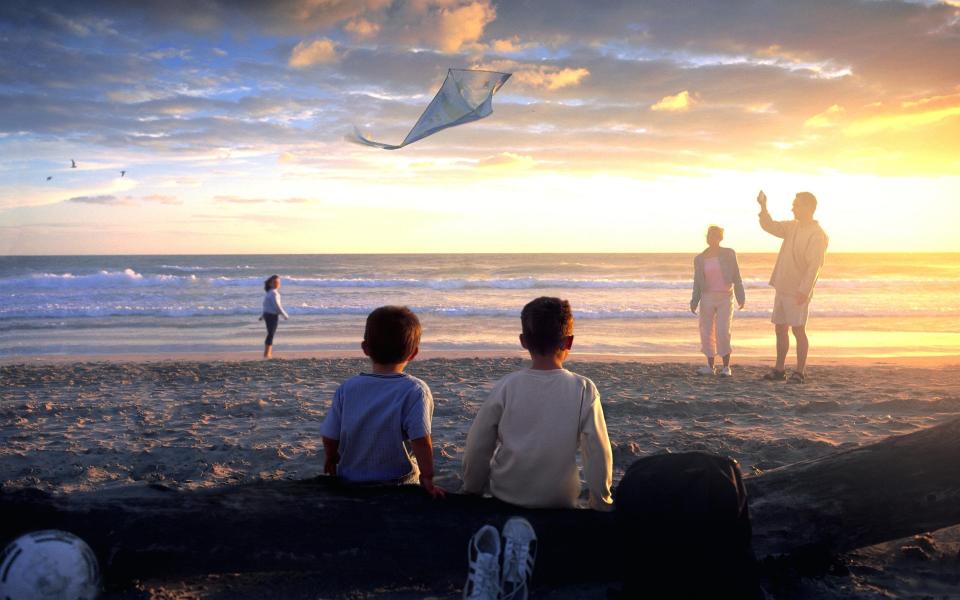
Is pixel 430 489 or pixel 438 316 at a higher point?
pixel 430 489

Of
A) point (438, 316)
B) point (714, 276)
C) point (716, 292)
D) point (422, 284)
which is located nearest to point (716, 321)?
point (716, 292)

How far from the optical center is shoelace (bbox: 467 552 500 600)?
2.59 m

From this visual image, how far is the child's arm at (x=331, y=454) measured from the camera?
3301mm

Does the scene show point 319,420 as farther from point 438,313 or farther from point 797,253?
point 438,313

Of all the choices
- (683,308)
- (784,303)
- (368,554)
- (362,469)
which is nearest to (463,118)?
(362,469)

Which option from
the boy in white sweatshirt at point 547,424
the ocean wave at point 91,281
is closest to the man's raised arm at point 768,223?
the boy in white sweatshirt at point 547,424

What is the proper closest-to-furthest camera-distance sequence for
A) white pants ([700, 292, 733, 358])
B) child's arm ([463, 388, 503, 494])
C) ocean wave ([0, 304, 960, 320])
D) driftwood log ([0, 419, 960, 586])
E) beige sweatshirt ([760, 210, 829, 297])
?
driftwood log ([0, 419, 960, 586]) → child's arm ([463, 388, 503, 494]) → beige sweatshirt ([760, 210, 829, 297]) → white pants ([700, 292, 733, 358]) → ocean wave ([0, 304, 960, 320])

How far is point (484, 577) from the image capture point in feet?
8.57

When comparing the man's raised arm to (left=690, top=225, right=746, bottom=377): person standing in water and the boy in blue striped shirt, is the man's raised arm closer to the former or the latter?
(left=690, top=225, right=746, bottom=377): person standing in water

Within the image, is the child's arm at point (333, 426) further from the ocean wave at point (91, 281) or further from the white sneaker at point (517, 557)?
the ocean wave at point (91, 281)

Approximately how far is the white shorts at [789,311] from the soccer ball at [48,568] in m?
7.10

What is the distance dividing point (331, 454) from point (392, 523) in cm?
52

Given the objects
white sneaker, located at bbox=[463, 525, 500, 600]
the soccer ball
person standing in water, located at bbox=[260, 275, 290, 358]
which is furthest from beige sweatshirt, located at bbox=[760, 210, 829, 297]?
person standing in water, located at bbox=[260, 275, 290, 358]

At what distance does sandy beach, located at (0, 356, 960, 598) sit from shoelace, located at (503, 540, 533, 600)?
398mm
